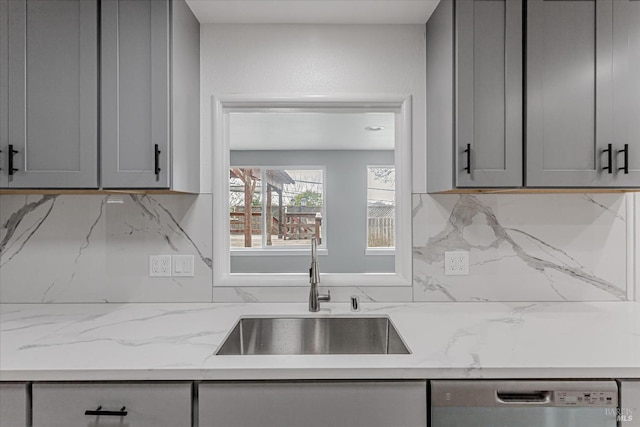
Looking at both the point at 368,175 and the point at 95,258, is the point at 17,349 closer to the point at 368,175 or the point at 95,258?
the point at 95,258

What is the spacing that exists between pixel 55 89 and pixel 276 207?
202 cm

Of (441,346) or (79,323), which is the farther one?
(79,323)

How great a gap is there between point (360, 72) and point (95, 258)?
4.99ft

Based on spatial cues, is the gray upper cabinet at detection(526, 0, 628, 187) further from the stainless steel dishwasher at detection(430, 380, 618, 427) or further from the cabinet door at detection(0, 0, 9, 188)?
the cabinet door at detection(0, 0, 9, 188)

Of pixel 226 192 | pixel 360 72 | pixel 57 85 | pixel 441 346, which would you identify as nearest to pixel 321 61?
pixel 360 72

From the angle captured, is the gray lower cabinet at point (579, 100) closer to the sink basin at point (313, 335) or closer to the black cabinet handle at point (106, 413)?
the sink basin at point (313, 335)

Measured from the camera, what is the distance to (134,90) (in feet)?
4.80

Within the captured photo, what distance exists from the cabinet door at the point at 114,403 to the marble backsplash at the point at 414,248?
0.72 metres

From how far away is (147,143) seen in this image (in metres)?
1.45

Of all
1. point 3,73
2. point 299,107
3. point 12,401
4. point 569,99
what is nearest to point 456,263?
point 569,99

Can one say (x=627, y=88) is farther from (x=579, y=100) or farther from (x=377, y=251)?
(x=377, y=251)

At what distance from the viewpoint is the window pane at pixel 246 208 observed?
2.57m

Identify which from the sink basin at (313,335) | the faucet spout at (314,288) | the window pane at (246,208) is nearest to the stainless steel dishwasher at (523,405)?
the sink basin at (313,335)

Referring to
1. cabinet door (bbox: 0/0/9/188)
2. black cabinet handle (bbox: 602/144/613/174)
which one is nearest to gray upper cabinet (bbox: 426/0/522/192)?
black cabinet handle (bbox: 602/144/613/174)
